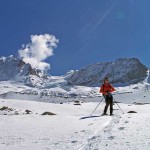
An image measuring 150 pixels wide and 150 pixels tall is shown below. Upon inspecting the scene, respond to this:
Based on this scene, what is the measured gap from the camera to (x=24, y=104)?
42531 millimetres

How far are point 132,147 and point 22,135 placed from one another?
590 cm

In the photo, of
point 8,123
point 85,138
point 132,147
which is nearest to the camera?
point 132,147

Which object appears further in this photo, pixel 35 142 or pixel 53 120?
pixel 53 120

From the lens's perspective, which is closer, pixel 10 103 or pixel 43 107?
pixel 43 107

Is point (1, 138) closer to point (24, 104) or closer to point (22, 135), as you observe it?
point (22, 135)

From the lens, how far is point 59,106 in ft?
137

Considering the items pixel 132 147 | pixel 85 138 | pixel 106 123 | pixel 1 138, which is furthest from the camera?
pixel 106 123

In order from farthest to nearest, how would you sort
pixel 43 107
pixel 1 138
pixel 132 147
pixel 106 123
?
pixel 43 107 < pixel 106 123 < pixel 1 138 < pixel 132 147

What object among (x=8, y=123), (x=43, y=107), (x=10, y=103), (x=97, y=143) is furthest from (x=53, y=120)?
(x=10, y=103)

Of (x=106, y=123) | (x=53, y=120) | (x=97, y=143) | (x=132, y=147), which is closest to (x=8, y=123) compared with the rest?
(x=53, y=120)

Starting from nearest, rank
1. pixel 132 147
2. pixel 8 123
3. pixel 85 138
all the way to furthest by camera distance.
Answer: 1. pixel 132 147
2. pixel 85 138
3. pixel 8 123

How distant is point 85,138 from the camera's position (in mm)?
14172

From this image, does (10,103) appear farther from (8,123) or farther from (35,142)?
(35,142)

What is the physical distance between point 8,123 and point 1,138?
3896 mm
